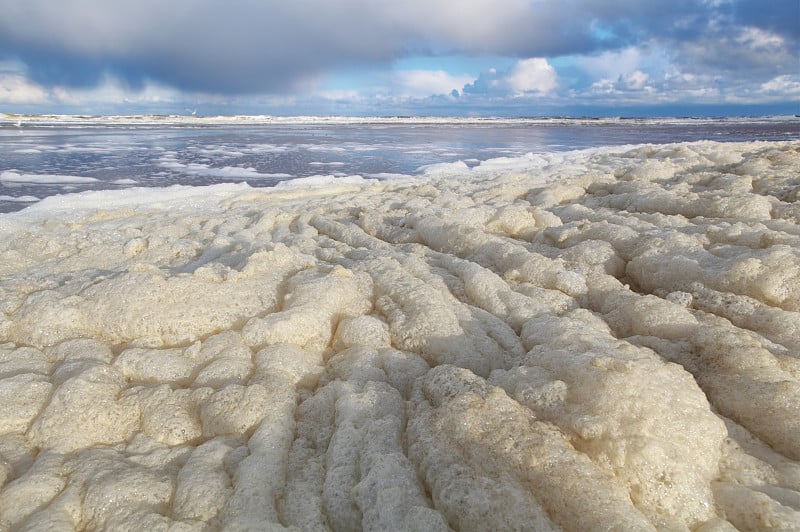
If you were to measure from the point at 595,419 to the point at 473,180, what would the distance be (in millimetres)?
9101

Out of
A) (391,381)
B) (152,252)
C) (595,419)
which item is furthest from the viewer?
(152,252)

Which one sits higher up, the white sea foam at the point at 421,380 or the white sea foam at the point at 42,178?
the white sea foam at the point at 421,380

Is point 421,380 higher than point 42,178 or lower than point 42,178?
higher

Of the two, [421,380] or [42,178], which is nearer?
[421,380]

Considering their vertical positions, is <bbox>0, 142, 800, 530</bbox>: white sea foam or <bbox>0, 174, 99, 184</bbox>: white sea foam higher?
<bbox>0, 142, 800, 530</bbox>: white sea foam

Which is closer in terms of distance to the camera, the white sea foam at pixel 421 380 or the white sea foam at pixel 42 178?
the white sea foam at pixel 421 380

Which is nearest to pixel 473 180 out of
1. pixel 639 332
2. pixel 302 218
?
pixel 302 218

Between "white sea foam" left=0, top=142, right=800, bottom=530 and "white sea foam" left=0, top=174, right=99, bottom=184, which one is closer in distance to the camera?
"white sea foam" left=0, top=142, right=800, bottom=530

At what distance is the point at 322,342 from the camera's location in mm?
3754

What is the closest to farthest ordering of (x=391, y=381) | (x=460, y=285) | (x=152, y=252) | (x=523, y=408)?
(x=523, y=408) < (x=391, y=381) < (x=460, y=285) < (x=152, y=252)

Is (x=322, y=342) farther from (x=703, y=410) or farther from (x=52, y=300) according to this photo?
(x=703, y=410)

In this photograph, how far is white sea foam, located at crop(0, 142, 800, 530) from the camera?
220 cm

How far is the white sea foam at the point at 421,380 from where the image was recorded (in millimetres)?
2201

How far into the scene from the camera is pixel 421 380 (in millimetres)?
3092
